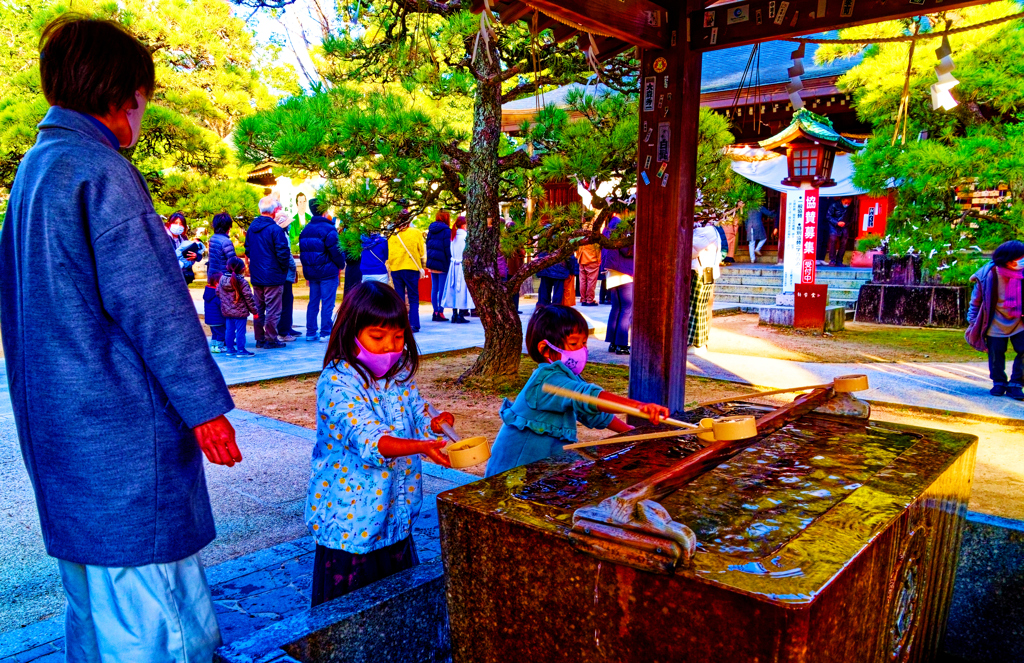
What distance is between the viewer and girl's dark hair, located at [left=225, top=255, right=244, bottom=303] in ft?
25.4

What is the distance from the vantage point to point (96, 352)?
164cm

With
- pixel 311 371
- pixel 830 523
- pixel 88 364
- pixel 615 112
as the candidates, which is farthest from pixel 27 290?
pixel 311 371

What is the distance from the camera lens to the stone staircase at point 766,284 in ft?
45.0

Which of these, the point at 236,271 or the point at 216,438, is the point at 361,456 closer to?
the point at 216,438

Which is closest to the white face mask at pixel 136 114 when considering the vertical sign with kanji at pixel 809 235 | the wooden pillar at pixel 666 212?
the wooden pillar at pixel 666 212

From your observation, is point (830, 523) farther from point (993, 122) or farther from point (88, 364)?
point (993, 122)

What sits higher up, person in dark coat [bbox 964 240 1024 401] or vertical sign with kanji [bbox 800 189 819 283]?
vertical sign with kanji [bbox 800 189 819 283]

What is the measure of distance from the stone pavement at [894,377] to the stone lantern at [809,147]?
13.4ft

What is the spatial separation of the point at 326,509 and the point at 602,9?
2.75m

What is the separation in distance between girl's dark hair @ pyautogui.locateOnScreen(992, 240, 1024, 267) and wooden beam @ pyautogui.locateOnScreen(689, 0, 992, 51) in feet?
11.4

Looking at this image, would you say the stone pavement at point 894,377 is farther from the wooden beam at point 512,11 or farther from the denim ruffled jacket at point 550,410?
the wooden beam at point 512,11

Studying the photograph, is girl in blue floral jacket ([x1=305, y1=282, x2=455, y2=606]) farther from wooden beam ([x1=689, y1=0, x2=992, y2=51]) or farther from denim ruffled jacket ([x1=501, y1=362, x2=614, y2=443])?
wooden beam ([x1=689, y1=0, x2=992, y2=51])

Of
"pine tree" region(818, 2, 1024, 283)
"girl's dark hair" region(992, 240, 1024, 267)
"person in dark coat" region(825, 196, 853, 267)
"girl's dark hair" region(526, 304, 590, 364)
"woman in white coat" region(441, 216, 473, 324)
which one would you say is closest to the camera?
"girl's dark hair" region(526, 304, 590, 364)

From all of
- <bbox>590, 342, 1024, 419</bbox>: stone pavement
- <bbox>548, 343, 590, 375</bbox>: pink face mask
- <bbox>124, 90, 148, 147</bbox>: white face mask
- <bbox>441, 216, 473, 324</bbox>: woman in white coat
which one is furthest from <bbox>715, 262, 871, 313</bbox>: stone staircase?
<bbox>124, 90, 148, 147</bbox>: white face mask
